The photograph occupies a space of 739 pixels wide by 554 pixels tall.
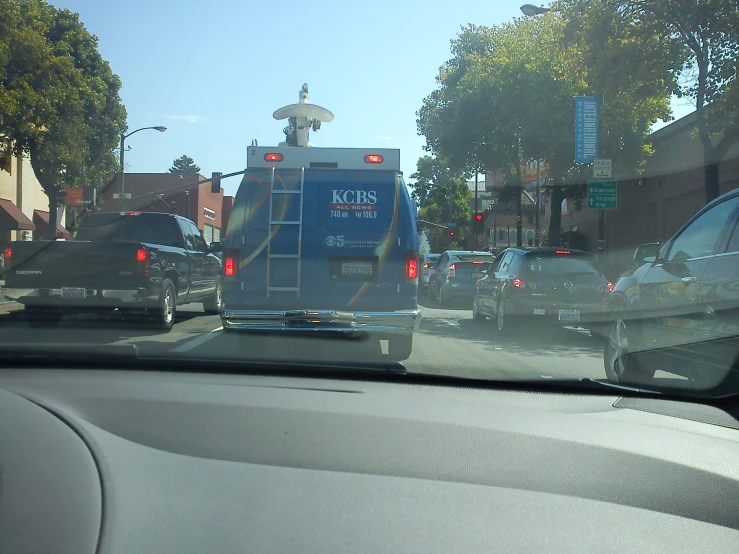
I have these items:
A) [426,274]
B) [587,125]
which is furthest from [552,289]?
[426,274]

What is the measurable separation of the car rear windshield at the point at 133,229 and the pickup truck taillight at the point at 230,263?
4.90m

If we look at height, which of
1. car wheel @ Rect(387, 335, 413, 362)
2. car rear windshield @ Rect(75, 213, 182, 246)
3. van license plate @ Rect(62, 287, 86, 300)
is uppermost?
car rear windshield @ Rect(75, 213, 182, 246)

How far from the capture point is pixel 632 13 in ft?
59.1

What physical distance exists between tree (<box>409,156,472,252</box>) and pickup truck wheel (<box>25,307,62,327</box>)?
4246cm

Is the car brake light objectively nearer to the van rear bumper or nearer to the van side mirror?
the van rear bumper

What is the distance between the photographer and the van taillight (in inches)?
327

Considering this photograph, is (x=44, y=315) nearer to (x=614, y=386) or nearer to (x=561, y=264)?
(x=561, y=264)

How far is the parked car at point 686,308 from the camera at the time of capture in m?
4.90

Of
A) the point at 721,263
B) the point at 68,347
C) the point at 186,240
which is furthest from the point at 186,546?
the point at 186,240

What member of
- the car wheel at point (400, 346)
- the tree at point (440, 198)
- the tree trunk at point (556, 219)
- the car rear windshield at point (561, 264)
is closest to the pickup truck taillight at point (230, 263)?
the car wheel at point (400, 346)

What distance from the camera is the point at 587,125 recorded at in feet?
68.6

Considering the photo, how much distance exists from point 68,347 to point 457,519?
2779 mm

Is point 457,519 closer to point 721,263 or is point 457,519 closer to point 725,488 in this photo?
point 725,488

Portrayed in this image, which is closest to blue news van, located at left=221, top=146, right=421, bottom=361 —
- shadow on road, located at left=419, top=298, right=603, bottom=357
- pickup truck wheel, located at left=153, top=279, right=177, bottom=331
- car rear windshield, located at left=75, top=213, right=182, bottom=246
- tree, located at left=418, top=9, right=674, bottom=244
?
shadow on road, located at left=419, top=298, right=603, bottom=357
